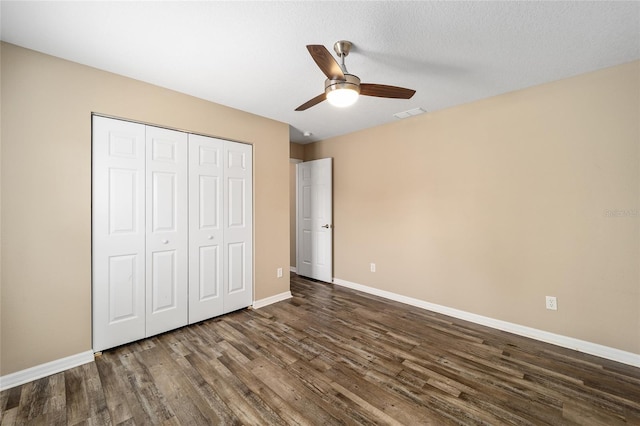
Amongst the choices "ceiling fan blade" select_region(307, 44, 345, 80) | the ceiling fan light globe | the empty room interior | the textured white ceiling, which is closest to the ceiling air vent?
the empty room interior

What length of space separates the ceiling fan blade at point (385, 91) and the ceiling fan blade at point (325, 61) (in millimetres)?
241

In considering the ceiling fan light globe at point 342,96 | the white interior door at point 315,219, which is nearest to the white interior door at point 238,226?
the white interior door at point 315,219

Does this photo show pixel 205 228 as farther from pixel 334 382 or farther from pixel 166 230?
pixel 334 382

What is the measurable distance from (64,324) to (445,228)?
154 inches

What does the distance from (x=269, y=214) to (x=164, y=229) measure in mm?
1291

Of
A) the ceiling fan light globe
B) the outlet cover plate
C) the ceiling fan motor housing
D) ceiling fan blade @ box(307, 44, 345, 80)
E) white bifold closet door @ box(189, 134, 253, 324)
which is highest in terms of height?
ceiling fan blade @ box(307, 44, 345, 80)

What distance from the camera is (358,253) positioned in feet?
13.8

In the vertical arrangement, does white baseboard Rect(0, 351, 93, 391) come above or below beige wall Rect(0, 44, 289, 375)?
below

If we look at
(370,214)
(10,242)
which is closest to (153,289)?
(10,242)

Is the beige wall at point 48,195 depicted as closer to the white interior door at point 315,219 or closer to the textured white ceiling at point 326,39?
the textured white ceiling at point 326,39

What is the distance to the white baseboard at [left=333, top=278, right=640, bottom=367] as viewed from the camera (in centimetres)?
221

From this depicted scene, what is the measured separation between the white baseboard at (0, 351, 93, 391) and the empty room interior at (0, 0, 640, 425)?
0.04 ft

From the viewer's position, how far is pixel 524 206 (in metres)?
2.68

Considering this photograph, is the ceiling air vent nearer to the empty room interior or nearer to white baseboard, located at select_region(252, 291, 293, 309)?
the empty room interior
